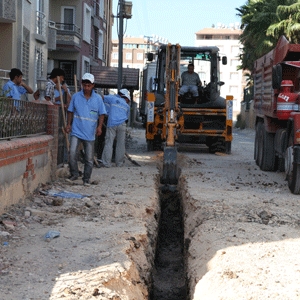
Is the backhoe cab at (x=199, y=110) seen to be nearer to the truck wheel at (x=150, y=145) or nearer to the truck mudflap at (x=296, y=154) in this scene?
the truck wheel at (x=150, y=145)

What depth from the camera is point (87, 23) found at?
3916 cm

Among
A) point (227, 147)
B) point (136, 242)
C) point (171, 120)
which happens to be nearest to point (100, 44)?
point (227, 147)

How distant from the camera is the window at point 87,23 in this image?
37638 mm

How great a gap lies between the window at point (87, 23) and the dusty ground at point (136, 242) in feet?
86.5

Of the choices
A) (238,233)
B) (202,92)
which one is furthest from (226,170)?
(238,233)

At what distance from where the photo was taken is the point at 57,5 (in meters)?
36.0

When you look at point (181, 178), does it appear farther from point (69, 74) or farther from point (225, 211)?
point (69, 74)

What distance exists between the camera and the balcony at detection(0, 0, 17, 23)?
2047 centimetres

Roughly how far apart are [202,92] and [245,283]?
1441 cm

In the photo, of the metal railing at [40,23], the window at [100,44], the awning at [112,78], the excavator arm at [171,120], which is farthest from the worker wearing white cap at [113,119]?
the window at [100,44]

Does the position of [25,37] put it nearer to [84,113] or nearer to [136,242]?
[84,113]

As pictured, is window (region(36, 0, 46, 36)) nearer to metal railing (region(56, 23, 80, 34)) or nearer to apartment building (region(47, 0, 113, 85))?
apartment building (region(47, 0, 113, 85))

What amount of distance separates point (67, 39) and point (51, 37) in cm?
597

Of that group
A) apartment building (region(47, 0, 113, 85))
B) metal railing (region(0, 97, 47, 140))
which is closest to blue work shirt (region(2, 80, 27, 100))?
metal railing (region(0, 97, 47, 140))
